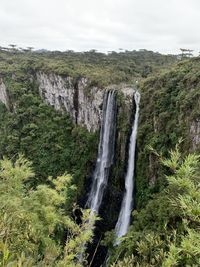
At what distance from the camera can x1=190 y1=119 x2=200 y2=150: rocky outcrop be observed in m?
15.9

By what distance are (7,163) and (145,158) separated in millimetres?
12569

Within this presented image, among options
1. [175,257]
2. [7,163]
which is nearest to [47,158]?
[7,163]

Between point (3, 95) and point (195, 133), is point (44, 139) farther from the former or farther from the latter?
point (195, 133)

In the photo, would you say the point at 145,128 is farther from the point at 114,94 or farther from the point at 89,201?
the point at 89,201

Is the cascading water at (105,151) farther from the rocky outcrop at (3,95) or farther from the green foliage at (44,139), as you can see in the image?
the rocky outcrop at (3,95)

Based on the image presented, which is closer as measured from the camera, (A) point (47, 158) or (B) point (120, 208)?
(B) point (120, 208)

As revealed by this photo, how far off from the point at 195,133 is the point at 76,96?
13398mm

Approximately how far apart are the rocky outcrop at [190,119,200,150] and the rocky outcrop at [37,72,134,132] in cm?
655

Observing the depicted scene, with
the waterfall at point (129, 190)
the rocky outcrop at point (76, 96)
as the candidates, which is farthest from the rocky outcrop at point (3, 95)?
the waterfall at point (129, 190)

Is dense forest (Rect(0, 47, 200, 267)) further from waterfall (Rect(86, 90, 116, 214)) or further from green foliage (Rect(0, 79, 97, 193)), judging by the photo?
waterfall (Rect(86, 90, 116, 214))

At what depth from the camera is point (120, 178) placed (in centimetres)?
2172

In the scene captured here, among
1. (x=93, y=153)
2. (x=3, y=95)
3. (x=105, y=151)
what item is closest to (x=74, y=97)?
(x=93, y=153)

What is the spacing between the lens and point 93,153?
24297mm

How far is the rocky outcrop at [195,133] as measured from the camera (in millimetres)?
15888
